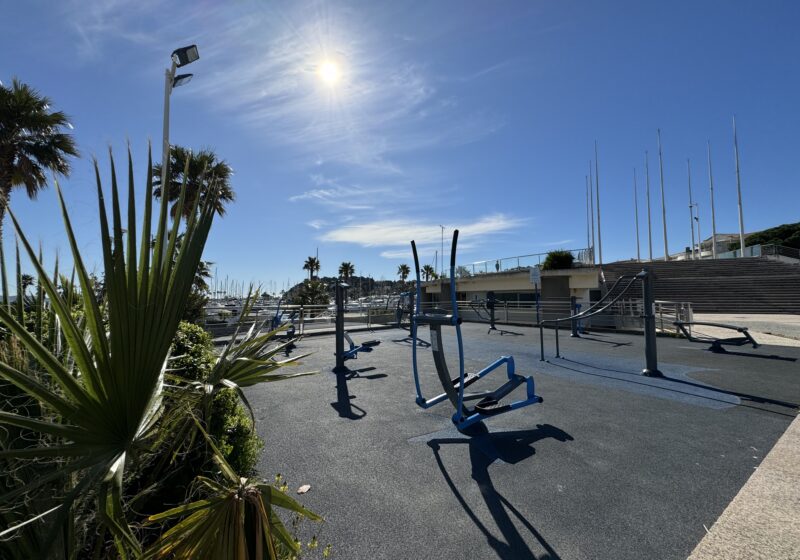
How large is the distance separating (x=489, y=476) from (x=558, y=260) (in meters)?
24.9

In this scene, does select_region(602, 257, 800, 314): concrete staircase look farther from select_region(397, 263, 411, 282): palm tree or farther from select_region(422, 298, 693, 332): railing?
select_region(397, 263, 411, 282): palm tree

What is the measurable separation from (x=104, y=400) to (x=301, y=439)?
142 inches

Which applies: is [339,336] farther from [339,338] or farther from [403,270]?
[403,270]

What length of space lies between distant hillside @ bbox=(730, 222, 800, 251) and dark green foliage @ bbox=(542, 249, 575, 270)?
4286 centimetres

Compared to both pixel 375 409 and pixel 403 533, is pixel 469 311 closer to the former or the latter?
pixel 375 409

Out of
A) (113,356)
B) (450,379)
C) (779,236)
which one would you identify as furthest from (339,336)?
(779,236)

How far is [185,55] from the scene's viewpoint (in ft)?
25.3

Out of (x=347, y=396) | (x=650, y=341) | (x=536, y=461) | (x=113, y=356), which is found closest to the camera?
(x=113, y=356)

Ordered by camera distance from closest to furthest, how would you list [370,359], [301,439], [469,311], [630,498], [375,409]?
[630,498] → [301,439] → [375,409] → [370,359] → [469,311]

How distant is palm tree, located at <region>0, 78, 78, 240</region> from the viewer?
11.5 meters

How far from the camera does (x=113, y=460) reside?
1121 millimetres

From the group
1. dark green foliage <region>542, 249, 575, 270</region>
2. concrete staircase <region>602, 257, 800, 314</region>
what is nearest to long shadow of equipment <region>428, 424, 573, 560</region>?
concrete staircase <region>602, 257, 800, 314</region>

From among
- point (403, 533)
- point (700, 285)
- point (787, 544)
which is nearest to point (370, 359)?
point (403, 533)

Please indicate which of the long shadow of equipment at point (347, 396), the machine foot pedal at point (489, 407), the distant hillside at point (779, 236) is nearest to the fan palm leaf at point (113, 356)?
the machine foot pedal at point (489, 407)
